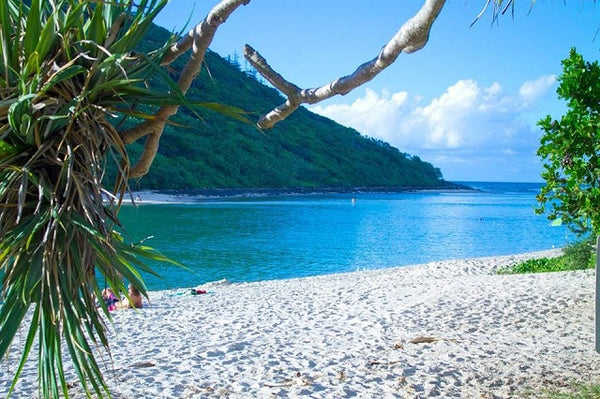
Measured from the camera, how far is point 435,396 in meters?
5.32

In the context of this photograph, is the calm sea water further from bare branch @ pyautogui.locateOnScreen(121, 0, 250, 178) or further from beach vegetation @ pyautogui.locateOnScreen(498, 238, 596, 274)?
bare branch @ pyautogui.locateOnScreen(121, 0, 250, 178)

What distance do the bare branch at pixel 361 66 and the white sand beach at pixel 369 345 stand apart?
1.98 meters

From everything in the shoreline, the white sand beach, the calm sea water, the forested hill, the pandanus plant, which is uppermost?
the forested hill

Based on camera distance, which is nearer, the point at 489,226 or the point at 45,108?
the point at 45,108

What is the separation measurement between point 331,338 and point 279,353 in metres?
0.94

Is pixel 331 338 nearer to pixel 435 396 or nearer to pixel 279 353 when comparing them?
pixel 279 353

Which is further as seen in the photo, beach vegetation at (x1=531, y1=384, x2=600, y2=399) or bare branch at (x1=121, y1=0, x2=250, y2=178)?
beach vegetation at (x1=531, y1=384, x2=600, y2=399)

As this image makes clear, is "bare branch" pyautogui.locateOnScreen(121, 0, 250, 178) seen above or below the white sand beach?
above

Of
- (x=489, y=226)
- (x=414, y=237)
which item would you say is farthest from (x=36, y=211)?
(x=489, y=226)

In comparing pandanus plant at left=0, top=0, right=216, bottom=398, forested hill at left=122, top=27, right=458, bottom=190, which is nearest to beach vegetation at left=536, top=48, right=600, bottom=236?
pandanus plant at left=0, top=0, right=216, bottom=398

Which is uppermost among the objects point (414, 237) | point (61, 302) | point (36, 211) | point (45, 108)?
point (45, 108)

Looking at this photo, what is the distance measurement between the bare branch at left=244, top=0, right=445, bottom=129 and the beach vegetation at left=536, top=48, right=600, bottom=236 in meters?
3.37

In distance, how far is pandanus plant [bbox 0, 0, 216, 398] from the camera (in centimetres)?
213

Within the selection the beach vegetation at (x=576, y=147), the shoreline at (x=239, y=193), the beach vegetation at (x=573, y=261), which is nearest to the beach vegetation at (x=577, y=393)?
the beach vegetation at (x=576, y=147)
